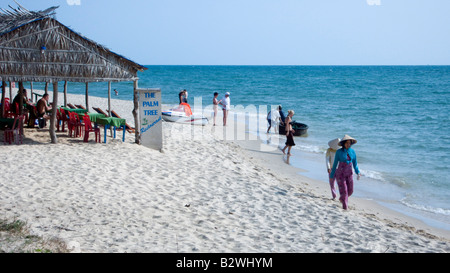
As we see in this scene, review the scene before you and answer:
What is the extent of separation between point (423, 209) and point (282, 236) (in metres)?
4.52

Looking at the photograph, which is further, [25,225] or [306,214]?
[306,214]

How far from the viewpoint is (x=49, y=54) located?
10.7m

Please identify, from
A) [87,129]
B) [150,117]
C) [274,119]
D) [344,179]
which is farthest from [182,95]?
[344,179]

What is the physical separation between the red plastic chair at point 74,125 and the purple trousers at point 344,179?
7.27 m

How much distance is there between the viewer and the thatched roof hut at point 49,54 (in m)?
10.2

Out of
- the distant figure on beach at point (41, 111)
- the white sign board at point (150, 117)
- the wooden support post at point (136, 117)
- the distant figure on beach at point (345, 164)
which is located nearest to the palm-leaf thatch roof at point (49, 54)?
the wooden support post at point (136, 117)

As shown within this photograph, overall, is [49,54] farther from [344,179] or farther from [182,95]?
[182,95]

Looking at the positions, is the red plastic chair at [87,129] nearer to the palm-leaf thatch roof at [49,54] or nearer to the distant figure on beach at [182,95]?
the palm-leaf thatch roof at [49,54]

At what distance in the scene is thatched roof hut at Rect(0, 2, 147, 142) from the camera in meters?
10.2

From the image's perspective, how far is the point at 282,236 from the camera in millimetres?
6410

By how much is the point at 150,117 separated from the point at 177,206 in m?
4.48
